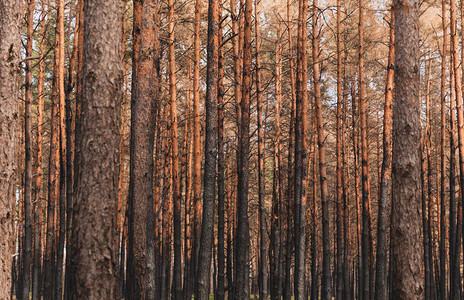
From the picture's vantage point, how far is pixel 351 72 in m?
16.0

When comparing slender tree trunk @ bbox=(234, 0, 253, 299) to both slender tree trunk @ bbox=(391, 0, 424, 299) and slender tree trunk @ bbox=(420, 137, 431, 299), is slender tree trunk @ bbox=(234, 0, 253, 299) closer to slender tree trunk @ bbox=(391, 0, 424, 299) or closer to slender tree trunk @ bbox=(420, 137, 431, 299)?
slender tree trunk @ bbox=(391, 0, 424, 299)

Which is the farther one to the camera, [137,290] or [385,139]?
[385,139]

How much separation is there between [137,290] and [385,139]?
5.47 m

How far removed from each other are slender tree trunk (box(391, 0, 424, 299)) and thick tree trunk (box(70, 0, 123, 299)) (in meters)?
2.66

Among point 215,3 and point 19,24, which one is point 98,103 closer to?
point 19,24

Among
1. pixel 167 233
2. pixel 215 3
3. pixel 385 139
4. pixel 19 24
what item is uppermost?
pixel 215 3

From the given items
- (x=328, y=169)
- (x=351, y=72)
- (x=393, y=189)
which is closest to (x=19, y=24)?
(x=393, y=189)

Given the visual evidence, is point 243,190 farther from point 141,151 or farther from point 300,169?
point 141,151

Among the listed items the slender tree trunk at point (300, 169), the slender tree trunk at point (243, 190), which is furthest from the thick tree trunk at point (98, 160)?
the slender tree trunk at point (300, 169)

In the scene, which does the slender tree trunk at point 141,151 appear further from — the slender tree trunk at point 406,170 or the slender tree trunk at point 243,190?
the slender tree trunk at point 406,170

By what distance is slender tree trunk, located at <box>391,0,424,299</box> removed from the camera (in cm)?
434

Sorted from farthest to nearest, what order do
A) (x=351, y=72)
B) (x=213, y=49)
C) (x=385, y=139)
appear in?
(x=351, y=72) → (x=385, y=139) → (x=213, y=49)

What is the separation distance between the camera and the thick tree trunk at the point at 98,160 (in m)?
3.66

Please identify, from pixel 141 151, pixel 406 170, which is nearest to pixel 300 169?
pixel 141 151
